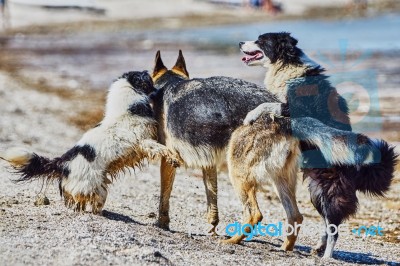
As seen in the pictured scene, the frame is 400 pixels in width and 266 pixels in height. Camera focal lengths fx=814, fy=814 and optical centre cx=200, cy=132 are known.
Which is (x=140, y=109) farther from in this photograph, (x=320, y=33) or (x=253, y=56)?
(x=320, y=33)

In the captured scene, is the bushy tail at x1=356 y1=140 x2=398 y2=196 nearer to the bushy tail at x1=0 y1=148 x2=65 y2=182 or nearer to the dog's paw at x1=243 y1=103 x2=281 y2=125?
the dog's paw at x1=243 y1=103 x2=281 y2=125

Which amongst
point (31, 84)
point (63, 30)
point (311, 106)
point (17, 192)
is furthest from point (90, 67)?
point (311, 106)

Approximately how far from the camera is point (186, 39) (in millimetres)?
31266

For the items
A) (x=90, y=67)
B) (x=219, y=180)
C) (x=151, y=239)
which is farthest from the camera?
(x=90, y=67)

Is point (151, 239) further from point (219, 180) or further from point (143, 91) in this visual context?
point (219, 180)

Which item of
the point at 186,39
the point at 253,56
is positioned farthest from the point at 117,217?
the point at 186,39

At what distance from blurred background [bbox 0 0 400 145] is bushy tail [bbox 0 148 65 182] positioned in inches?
142

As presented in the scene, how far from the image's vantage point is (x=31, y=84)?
2009cm

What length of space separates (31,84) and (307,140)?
14141mm

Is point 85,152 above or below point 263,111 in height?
below

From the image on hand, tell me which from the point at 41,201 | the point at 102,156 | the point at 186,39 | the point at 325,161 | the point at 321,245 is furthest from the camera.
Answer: the point at 186,39

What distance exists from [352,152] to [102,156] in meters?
2.36

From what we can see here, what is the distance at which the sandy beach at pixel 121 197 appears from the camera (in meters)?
6.48

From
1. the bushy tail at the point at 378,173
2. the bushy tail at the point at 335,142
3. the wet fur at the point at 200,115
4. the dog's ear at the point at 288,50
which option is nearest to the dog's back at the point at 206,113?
the wet fur at the point at 200,115
